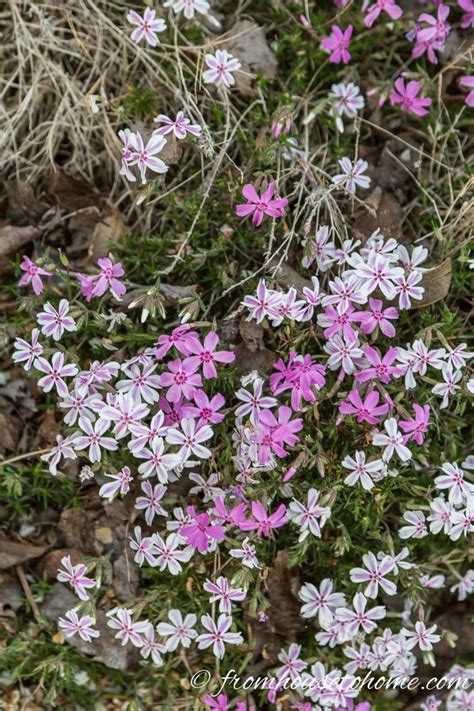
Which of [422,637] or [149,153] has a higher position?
[149,153]

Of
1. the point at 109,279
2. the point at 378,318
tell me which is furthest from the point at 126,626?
the point at 378,318

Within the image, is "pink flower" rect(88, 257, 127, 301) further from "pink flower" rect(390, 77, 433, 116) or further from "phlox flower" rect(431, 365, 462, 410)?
"pink flower" rect(390, 77, 433, 116)

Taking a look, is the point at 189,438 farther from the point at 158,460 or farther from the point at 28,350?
the point at 28,350

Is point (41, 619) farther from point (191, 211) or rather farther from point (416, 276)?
point (416, 276)

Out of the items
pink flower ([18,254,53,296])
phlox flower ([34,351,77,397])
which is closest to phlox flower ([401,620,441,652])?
phlox flower ([34,351,77,397])

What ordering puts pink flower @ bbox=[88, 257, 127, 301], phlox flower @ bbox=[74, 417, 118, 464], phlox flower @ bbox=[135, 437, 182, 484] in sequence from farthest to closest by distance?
pink flower @ bbox=[88, 257, 127, 301] < phlox flower @ bbox=[74, 417, 118, 464] < phlox flower @ bbox=[135, 437, 182, 484]

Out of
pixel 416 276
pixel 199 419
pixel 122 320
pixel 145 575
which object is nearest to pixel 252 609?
pixel 145 575

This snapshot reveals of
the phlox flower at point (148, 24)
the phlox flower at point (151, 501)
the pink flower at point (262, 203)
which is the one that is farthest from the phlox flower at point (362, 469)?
the phlox flower at point (148, 24)
